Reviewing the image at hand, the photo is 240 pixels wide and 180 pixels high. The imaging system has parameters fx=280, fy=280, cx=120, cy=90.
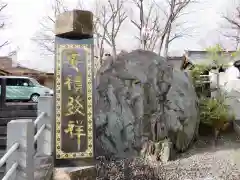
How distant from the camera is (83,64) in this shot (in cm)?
492

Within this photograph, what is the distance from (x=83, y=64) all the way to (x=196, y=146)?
558 cm

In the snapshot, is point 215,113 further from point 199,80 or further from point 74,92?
point 74,92

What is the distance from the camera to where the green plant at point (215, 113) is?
9.34 m

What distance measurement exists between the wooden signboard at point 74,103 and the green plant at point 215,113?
571cm

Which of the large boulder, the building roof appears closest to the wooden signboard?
the large boulder

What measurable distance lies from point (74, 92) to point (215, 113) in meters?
5.96

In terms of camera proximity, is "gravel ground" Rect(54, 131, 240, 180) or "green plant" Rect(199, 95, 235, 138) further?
"green plant" Rect(199, 95, 235, 138)

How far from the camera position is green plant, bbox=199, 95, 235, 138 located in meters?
9.34

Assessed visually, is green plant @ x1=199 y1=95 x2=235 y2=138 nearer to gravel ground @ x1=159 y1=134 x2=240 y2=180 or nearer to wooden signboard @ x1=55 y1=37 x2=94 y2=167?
gravel ground @ x1=159 y1=134 x2=240 y2=180

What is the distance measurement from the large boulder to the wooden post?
131 inches

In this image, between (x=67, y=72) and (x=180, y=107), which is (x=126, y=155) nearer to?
(x=180, y=107)

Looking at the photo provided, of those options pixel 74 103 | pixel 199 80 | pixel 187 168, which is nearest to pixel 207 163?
pixel 187 168

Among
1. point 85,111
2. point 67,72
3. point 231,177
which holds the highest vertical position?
point 67,72

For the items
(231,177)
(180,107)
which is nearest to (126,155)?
(180,107)
